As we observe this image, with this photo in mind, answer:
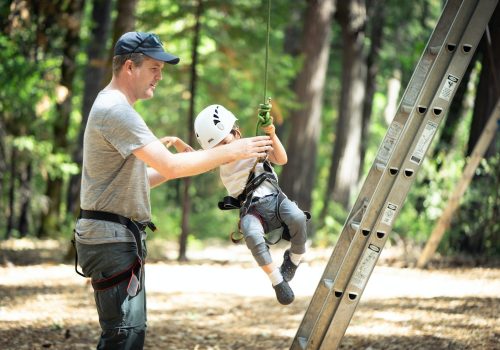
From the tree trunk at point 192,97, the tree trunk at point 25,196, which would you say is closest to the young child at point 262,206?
the tree trunk at point 192,97

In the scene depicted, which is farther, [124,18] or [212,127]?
[124,18]

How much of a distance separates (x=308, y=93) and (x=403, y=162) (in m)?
11.5

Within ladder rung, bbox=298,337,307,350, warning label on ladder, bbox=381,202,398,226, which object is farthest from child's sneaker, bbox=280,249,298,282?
warning label on ladder, bbox=381,202,398,226

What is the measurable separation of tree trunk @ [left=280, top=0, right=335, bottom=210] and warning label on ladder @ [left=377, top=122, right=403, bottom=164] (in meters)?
10.8

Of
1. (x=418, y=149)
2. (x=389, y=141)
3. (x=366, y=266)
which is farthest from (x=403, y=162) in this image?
(x=366, y=266)

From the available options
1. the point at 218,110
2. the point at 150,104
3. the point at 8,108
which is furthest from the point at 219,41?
the point at 218,110

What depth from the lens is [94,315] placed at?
8789 mm

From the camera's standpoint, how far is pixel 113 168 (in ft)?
14.5

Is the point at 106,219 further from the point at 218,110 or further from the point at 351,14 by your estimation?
the point at 351,14

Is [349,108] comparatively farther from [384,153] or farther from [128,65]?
[128,65]

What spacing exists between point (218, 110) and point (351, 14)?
14.9 metres

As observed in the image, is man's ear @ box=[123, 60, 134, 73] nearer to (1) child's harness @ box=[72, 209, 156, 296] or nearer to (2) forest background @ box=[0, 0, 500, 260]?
(1) child's harness @ box=[72, 209, 156, 296]

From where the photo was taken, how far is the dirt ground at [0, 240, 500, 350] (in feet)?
24.3

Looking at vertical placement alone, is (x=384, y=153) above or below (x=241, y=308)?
above
